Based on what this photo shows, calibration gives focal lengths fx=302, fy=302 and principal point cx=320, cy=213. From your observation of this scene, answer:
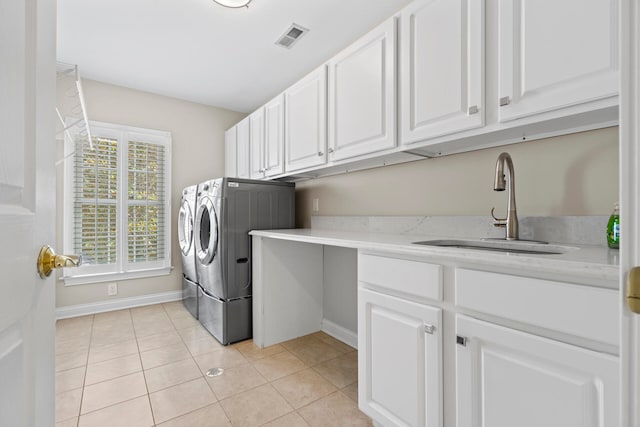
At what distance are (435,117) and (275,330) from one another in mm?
1987

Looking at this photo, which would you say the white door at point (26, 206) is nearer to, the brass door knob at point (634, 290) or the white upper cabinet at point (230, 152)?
the brass door knob at point (634, 290)

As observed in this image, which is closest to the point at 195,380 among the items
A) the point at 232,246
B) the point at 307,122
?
the point at 232,246

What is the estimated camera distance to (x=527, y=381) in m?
0.91

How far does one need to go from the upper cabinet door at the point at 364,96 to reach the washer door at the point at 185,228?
1790 millimetres

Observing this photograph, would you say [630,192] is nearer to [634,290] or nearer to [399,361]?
[634,290]

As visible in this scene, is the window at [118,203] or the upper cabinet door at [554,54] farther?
the window at [118,203]

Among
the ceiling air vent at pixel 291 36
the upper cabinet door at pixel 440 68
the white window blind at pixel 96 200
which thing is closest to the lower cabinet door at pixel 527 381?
the upper cabinet door at pixel 440 68

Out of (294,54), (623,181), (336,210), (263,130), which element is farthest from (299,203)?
(623,181)

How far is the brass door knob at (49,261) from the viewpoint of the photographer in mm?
604

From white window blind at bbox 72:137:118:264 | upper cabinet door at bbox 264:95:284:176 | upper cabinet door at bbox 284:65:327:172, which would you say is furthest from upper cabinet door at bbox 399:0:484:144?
white window blind at bbox 72:137:118:264

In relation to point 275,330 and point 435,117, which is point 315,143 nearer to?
point 435,117

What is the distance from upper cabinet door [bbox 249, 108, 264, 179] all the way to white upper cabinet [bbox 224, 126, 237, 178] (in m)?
0.51

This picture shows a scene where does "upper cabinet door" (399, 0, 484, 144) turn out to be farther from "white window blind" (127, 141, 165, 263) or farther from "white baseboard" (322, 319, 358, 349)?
"white window blind" (127, 141, 165, 263)

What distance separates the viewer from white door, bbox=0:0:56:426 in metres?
0.47
